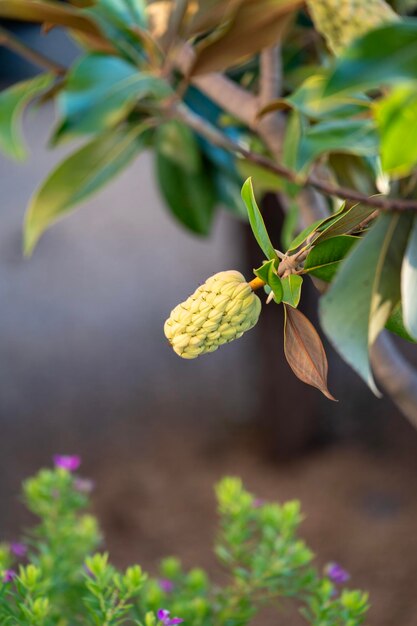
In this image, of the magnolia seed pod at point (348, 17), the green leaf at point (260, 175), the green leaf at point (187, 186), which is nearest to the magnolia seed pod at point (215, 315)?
the magnolia seed pod at point (348, 17)

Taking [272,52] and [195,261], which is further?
[195,261]

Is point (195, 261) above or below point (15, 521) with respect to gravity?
above

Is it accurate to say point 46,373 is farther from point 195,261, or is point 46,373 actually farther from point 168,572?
point 168,572

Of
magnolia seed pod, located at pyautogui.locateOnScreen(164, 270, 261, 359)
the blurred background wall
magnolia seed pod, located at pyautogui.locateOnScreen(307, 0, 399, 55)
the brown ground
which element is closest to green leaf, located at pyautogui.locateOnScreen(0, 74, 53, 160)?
magnolia seed pod, located at pyautogui.locateOnScreen(307, 0, 399, 55)

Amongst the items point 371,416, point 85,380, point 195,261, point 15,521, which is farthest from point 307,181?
point 195,261

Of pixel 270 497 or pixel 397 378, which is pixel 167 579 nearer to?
pixel 397 378

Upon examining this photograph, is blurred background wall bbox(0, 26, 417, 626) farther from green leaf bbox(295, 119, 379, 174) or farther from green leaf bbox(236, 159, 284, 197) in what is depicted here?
green leaf bbox(295, 119, 379, 174)

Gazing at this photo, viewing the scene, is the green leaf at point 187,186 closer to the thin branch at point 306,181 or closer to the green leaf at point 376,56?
the thin branch at point 306,181

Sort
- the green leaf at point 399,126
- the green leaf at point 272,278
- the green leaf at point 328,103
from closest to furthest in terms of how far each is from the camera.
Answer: the green leaf at point 399,126, the green leaf at point 272,278, the green leaf at point 328,103
